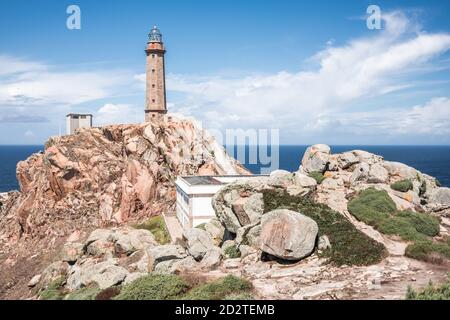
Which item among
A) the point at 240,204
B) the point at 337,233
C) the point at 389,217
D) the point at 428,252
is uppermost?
the point at 240,204

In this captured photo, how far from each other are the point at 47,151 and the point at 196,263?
45.0 m

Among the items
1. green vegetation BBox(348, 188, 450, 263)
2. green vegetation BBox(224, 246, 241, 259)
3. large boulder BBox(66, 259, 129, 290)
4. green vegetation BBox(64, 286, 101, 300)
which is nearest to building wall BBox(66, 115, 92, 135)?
large boulder BBox(66, 259, 129, 290)

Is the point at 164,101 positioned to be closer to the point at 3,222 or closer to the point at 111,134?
the point at 111,134

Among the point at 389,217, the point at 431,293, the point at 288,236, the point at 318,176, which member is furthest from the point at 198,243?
the point at 318,176

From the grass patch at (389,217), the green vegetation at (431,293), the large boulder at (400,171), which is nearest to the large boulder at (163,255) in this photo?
the grass patch at (389,217)

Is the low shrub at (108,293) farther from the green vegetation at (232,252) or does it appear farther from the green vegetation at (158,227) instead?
the green vegetation at (158,227)

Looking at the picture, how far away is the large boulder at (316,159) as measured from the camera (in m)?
42.8

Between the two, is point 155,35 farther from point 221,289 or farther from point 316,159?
point 221,289

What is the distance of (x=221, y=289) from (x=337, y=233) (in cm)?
1005

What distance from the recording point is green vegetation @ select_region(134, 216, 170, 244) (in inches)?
1736

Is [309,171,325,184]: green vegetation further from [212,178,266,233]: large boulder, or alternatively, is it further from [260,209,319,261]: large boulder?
[260,209,319,261]: large boulder

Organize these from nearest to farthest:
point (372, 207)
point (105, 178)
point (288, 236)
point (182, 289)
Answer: point (182, 289) → point (288, 236) → point (372, 207) → point (105, 178)

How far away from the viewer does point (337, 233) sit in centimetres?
2631

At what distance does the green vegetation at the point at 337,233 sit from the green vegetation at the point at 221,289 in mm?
5702
